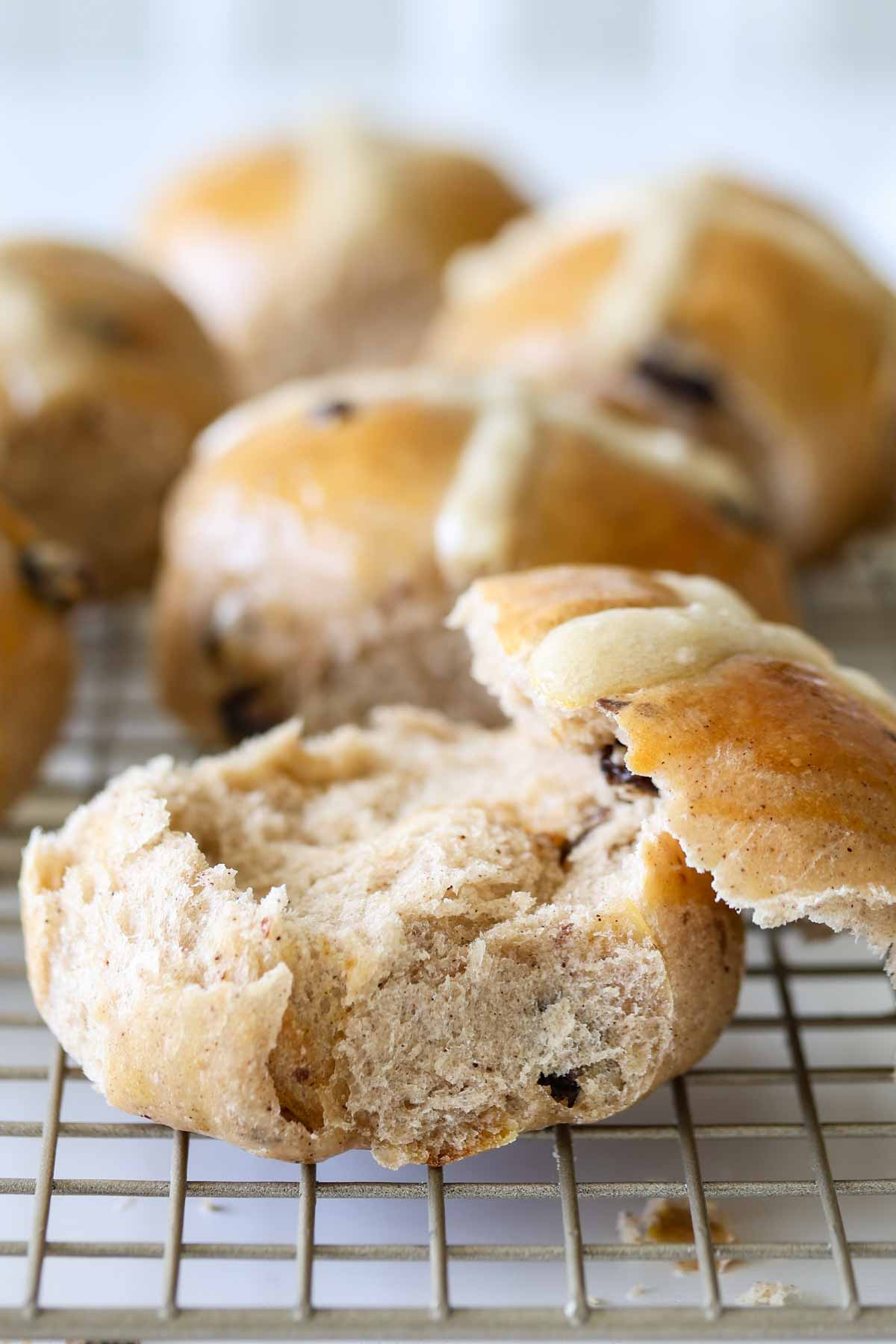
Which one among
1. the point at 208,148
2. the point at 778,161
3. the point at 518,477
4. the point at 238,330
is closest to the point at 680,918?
the point at 518,477

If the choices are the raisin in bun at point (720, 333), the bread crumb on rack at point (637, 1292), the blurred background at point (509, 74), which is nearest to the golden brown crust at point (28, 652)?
the raisin in bun at point (720, 333)

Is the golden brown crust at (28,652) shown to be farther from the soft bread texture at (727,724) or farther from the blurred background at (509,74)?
the blurred background at (509,74)

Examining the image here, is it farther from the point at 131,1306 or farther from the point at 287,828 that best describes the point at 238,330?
the point at 131,1306

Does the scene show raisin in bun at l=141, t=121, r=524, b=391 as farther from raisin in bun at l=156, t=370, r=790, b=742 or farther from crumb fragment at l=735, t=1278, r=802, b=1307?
crumb fragment at l=735, t=1278, r=802, b=1307

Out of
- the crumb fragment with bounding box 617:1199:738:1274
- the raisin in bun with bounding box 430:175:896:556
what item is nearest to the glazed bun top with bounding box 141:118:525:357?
the raisin in bun with bounding box 430:175:896:556

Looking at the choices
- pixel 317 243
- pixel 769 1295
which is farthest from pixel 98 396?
pixel 769 1295

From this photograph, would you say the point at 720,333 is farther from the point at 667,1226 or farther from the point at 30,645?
the point at 667,1226
